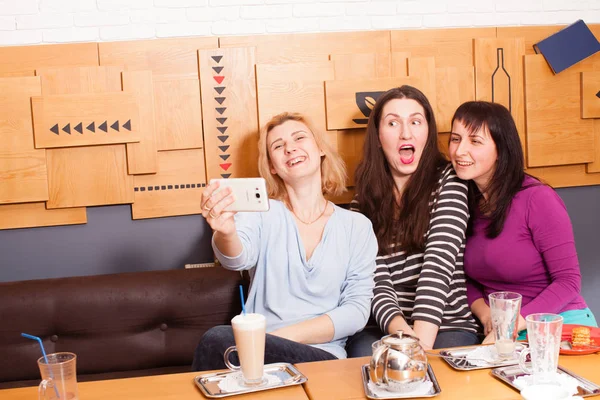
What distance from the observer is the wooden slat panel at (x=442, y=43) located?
2.66 m

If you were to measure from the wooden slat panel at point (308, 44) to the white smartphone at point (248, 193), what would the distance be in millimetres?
1008

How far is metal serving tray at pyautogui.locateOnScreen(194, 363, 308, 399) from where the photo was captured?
1.33 meters

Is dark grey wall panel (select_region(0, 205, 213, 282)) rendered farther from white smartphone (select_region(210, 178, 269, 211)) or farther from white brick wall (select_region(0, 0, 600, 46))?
white smartphone (select_region(210, 178, 269, 211))

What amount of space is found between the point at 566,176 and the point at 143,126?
1.76m

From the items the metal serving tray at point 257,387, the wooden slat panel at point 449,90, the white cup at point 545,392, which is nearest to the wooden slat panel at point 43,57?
the wooden slat panel at point 449,90

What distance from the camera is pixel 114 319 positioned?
225 centimetres

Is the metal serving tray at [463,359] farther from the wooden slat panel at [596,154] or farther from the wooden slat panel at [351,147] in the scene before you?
the wooden slat panel at [596,154]

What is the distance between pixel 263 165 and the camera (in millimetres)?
2309

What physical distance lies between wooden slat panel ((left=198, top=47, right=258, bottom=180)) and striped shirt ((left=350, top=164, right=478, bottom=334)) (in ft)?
2.22

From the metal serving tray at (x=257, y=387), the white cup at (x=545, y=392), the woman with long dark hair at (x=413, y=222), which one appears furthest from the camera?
the woman with long dark hair at (x=413, y=222)

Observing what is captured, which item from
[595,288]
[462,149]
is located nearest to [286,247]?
[462,149]

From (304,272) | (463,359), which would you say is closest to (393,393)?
(463,359)

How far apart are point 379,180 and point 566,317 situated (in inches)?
30.2

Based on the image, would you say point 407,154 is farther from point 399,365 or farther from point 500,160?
point 399,365
